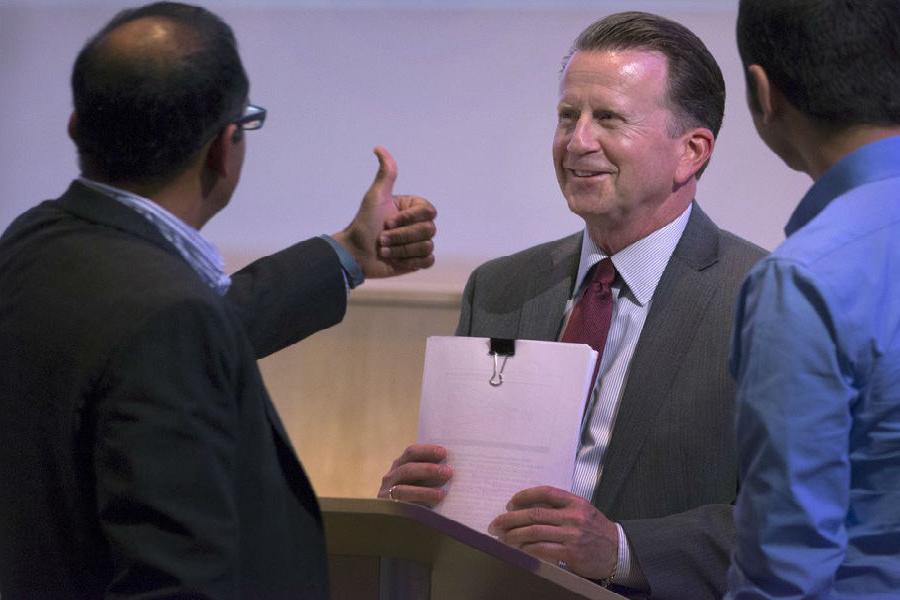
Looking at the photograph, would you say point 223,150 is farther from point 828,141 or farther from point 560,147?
point 560,147

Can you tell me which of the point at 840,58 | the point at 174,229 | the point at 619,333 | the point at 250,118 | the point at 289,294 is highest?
the point at 840,58

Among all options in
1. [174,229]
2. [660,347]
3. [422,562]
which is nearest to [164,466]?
[174,229]

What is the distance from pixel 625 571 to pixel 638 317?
448mm

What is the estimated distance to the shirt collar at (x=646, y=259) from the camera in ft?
7.30

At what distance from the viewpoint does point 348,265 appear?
2.03 m

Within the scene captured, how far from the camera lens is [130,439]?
1202 millimetres

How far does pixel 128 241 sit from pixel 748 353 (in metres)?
0.65

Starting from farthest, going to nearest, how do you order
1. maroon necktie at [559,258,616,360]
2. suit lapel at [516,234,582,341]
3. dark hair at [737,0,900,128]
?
1. suit lapel at [516,234,582,341]
2. maroon necktie at [559,258,616,360]
3. dark hair at [737,0,900,128]

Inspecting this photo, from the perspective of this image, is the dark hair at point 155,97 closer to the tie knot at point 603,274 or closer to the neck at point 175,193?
the neck at point 175,193

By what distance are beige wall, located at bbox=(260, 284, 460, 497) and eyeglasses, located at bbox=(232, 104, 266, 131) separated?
1.98 meters

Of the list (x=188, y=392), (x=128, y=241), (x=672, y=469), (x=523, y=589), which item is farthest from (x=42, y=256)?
(x=672, y=469)

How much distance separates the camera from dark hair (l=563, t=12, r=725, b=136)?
228 centimetres

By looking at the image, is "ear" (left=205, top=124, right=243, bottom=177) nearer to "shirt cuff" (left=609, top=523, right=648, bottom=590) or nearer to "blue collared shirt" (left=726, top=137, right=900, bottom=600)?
"blue collared shirt" (left=726, top=137, right=900, bottom=600)

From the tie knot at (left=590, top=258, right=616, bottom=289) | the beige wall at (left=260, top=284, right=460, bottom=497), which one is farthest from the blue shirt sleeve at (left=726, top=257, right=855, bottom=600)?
the beige wall at (left=260, top=284, right=460, bottom=497)
